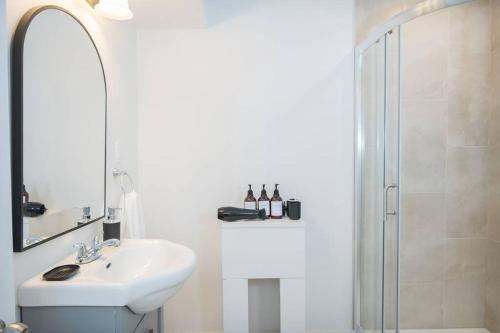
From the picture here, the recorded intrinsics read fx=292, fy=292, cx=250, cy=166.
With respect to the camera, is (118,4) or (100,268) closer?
(100,268)

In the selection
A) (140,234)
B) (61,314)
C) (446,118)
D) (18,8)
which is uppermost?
(18,8)

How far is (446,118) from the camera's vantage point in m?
2.00

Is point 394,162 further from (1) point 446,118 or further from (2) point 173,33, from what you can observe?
(2) point 173,33

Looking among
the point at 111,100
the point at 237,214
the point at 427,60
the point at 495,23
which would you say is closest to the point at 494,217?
the point at 427,60

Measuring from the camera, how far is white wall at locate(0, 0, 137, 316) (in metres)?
1.04

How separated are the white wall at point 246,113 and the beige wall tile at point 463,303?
97 cm

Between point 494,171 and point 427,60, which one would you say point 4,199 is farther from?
point 494,171

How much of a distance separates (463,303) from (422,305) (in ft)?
1.02

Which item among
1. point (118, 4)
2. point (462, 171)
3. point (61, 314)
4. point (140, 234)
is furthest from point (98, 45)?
point (462, 171)

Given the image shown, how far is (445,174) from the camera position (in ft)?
6.63

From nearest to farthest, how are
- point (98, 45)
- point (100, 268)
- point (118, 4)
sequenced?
point (100, 268) → point (118, 4) → point (98, 45)

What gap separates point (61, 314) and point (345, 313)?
1784mm

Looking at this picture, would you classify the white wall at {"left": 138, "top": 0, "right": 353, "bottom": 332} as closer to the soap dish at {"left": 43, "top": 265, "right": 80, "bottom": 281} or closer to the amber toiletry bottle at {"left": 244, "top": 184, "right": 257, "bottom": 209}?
the amber toiletry bottle at {"left": 244, "top": 184, "right": 257, "bottom": 209}

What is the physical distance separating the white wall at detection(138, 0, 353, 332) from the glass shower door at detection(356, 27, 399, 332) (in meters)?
0.12
